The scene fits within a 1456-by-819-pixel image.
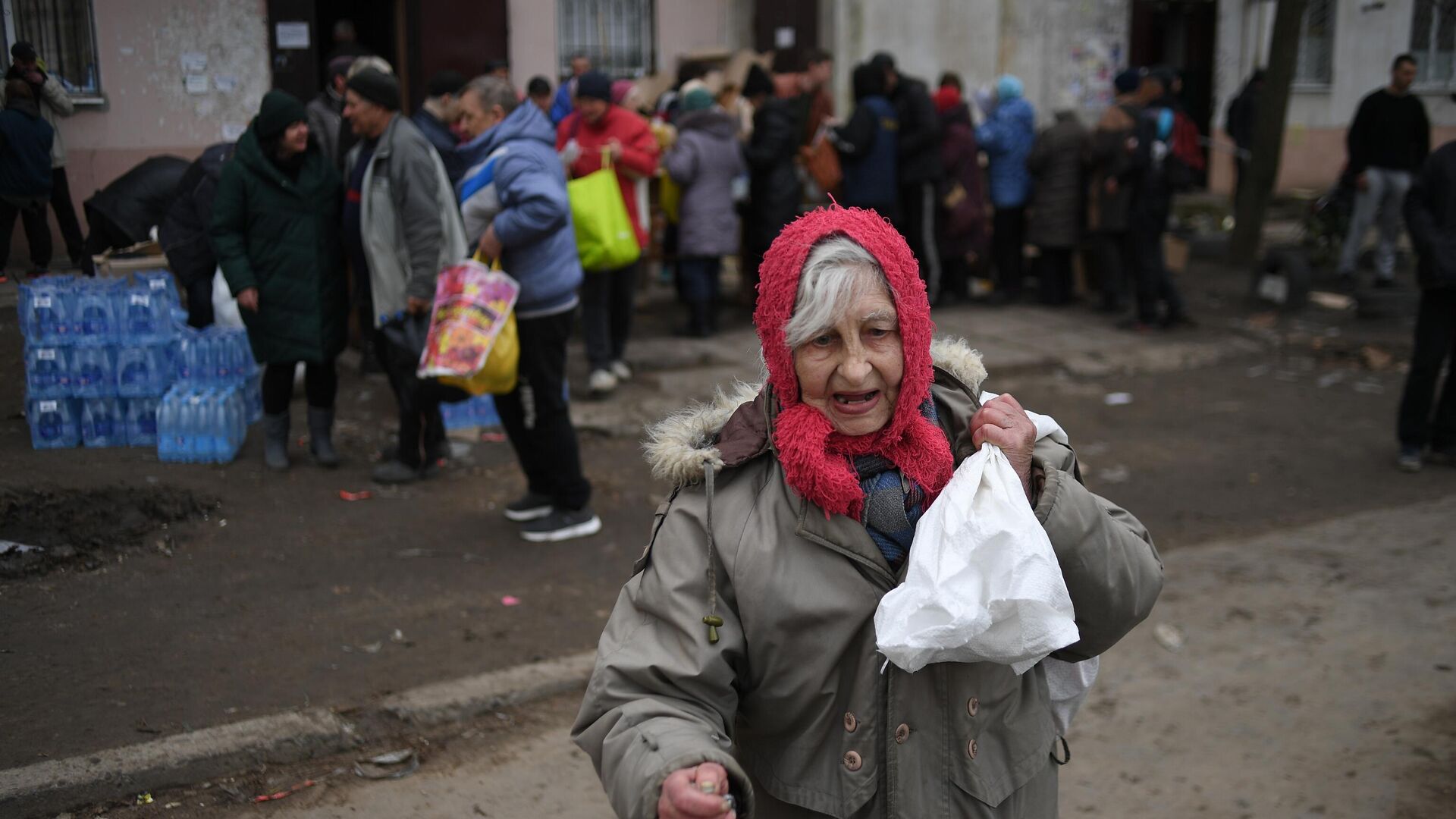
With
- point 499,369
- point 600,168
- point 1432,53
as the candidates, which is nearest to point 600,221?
point 600,168

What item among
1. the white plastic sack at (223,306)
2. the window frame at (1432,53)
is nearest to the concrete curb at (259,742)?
the white plastic sack at (223,306)

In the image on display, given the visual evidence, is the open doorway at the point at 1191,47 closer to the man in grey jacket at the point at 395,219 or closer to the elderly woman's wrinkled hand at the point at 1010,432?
the man in grey jacket at the point at 395,219

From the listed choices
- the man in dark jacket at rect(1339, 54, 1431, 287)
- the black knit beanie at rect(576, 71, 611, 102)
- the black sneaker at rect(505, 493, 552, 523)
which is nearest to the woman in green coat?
the black sneaker at rect(505, 493, 552, 523)

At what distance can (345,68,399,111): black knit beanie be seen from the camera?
5.84 metres

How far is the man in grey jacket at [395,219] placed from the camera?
5.91m

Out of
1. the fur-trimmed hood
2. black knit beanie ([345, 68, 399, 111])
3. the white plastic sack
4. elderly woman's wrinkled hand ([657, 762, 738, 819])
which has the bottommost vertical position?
elderly woman's wrinkled hand ([657, 762, 738, 819])

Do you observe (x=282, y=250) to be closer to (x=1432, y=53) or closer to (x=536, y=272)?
(x=536, y=272)

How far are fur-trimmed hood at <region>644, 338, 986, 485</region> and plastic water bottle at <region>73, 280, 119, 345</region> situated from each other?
2.85 metres

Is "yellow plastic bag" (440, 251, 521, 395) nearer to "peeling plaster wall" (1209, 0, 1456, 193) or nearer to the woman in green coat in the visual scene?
the woman in green coat

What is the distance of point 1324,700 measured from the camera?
14.8ft

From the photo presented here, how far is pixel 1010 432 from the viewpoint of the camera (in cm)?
222

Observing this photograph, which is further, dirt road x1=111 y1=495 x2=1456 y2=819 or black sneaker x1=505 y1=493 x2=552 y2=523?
black sneaker x1=505 y1=493 x2=552 y2=523

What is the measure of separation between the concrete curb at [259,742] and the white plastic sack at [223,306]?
3.02 m

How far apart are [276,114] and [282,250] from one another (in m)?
0.69
